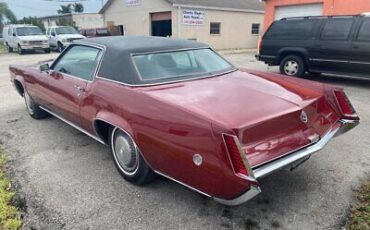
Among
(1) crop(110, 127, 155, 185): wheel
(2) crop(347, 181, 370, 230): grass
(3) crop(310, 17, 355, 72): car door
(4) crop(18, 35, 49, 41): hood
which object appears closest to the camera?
(2) crop(347, 181, 370, 230): grass

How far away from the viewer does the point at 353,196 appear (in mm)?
3227

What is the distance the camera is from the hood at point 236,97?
Result: 2662 millimetres

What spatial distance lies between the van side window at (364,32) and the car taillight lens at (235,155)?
7.32 meters

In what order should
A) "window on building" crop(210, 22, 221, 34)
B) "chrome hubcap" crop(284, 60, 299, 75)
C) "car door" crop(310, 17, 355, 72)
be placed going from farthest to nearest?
"window on building" crop(210, 22, 221, 34), "chrome hubcap" crop(284, 60, 299, 75), "car door" crop(310, 17, 355, 72)

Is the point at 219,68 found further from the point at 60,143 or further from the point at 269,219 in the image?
the point at 60,143

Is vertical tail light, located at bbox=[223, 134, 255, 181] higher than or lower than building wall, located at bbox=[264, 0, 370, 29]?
lower

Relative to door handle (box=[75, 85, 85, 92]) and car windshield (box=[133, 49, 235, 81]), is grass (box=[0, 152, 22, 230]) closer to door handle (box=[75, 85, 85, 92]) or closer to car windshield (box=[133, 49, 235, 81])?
door handle (box=[75, 85, 85, 92])

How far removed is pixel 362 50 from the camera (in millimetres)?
8055

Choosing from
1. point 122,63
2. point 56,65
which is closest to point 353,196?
A: point 122,63

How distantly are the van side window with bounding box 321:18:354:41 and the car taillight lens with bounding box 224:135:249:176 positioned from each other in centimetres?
745

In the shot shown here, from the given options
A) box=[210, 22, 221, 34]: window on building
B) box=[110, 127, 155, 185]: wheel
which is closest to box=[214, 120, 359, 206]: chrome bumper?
box=[110, 127, 155, 185]: wheel

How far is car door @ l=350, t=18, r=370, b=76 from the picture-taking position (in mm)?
8008

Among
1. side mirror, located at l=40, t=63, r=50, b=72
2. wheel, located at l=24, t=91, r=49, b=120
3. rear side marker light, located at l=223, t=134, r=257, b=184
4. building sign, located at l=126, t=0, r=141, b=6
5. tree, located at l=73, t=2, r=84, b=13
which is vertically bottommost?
wheel, located at l=24, t=91, r=49, b=120

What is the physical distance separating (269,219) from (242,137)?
0.88 meters
